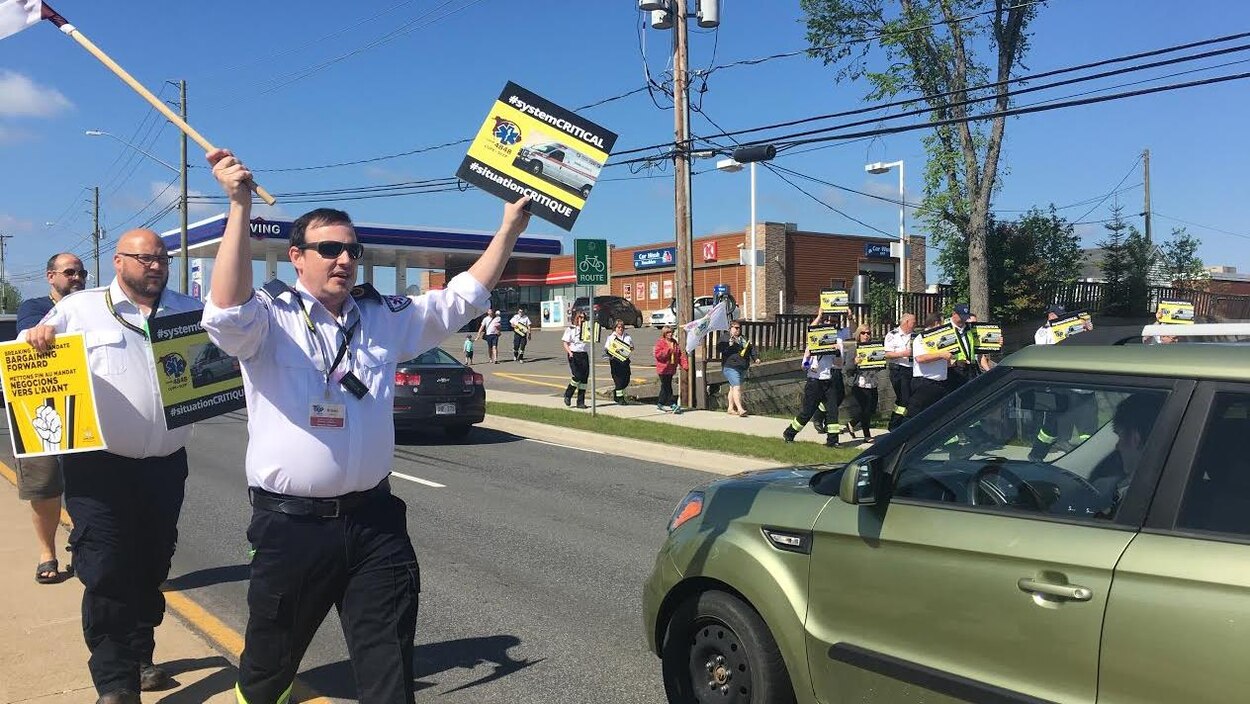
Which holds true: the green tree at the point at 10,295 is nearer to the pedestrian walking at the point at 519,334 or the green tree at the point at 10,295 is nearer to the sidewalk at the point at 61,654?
the pedestrian walking at the point at 519,334

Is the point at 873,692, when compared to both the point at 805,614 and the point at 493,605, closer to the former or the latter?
the point at 805,614

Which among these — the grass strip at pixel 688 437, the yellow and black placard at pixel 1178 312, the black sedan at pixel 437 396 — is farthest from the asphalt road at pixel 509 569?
the yellow and black placard at pixel 1178 312

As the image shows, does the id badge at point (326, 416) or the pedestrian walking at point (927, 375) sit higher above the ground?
the id badge at point (326, 416)

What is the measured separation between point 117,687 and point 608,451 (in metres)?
9.18

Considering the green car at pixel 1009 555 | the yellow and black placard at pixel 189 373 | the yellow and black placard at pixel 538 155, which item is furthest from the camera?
the yellow and black placard at pixel 189 373

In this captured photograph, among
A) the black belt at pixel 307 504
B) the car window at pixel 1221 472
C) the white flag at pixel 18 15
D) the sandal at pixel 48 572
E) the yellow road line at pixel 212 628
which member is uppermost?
the white flag at pixel 18 15

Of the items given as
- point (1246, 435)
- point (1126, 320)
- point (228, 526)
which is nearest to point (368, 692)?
point (1246, 435)

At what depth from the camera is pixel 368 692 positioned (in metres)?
2.86

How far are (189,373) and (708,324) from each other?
12938 millimetres

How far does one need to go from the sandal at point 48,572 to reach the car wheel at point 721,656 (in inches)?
161

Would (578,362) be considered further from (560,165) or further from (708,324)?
(560,165)

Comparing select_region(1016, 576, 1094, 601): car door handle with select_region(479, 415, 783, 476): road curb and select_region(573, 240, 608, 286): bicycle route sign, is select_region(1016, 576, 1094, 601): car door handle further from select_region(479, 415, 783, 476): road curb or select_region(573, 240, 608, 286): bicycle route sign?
select_region(573, 240, 608, 286): bicycle route sign

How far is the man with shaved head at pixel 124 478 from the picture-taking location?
3.77 metres

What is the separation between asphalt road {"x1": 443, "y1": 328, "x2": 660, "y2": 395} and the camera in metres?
22.8
